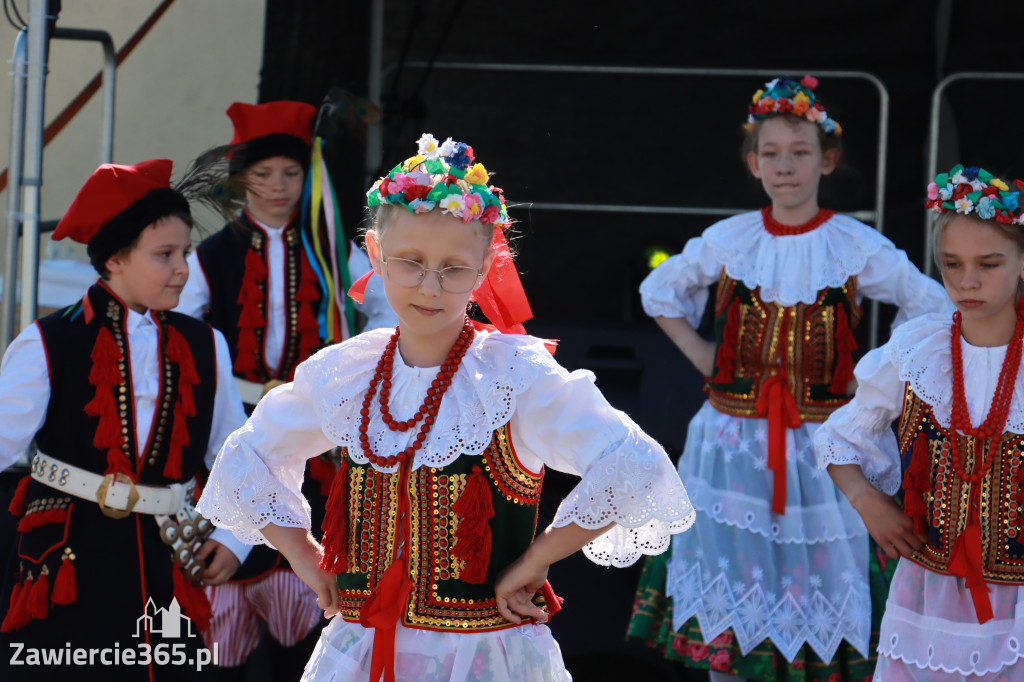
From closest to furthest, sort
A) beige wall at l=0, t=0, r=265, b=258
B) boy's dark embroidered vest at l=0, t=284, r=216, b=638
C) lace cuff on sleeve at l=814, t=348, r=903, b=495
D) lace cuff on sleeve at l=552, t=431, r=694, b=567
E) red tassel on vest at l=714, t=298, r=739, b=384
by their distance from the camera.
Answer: lace cuff on sleeve at l=552, t=431, r=694, b=567 < lace cuff on sleeve at l=814, t=348, r=903, b=495 < boy's dark embroidered vest at l=0, t=284, r=216, b=638 < red tassel on vest at l=714, t=298, r=739, b=384 < beige wall at l=0, t=0, r=265, b=258

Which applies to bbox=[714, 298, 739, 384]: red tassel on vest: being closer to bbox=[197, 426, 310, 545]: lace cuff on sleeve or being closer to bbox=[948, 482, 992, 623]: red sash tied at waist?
bbox=[948, 482, 992, 623]: red sash tied at waist

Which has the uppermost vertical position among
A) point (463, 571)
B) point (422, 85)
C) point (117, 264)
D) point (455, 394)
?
point (422, 85)

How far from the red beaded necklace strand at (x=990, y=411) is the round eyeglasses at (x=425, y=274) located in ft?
3.48

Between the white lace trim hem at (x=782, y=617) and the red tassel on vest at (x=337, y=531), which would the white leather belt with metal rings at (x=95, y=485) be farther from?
the white lace trim hem at (x=782, y=617)

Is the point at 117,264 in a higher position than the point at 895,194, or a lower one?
lower

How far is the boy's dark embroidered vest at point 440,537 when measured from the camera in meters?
1.99

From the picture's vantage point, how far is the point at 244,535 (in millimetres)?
2189

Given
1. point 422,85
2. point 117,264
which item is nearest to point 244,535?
point 117,264

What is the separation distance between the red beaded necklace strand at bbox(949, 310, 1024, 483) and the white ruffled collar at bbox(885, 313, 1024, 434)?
16mm

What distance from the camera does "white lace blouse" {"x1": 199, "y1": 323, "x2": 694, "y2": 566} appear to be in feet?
6.26

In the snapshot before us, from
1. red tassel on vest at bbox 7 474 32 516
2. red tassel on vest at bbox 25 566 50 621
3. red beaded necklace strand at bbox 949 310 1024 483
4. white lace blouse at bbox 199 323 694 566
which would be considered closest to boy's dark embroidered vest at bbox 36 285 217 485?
red tassel on vest at bbox 7 474 32 516

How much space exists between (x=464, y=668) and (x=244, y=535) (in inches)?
20.0

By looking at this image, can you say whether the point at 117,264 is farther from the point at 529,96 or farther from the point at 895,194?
the point at 895,194

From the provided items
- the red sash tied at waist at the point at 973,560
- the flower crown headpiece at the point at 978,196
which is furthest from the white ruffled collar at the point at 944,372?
the flower crown headpiece at the point at 978,196
